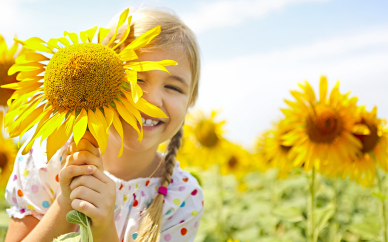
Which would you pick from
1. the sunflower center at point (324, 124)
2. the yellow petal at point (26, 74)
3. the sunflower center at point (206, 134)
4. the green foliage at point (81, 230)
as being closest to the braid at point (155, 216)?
the green foliage at point (81, 230)

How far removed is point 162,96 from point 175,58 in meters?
0.21

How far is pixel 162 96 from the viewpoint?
4.96ft

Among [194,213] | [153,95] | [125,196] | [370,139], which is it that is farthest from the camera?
[370,139]

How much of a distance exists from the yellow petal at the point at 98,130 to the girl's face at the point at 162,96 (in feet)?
1.47

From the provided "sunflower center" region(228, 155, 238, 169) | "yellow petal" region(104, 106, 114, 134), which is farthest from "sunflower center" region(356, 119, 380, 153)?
"sunflower center" region(228, 155, 238, 169)

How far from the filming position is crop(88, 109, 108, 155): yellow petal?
95cm

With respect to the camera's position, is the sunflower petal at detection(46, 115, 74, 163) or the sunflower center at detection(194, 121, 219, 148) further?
the sunflower center at detection(194, 121, 219, 148)

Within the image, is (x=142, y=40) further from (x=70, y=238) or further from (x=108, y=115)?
(x=70, y=238)

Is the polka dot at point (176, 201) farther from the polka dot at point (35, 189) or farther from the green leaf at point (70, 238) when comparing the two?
the green leaf at point (70, 238)

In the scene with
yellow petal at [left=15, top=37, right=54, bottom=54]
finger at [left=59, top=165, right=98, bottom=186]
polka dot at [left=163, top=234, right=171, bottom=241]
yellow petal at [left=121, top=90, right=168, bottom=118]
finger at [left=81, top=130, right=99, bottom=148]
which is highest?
yellow petal at [left=15, top=37, right=54, bottom=54]

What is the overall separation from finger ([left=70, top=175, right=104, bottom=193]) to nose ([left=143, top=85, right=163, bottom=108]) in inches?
18.5

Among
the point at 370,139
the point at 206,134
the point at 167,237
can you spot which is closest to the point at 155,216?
the point at 167,237

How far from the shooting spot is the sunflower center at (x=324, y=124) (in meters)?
2.28

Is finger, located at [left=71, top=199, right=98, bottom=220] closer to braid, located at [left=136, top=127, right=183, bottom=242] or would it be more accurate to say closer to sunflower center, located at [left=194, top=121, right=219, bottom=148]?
braid, located at [left=136, top=127, right=183, bottom=242]
